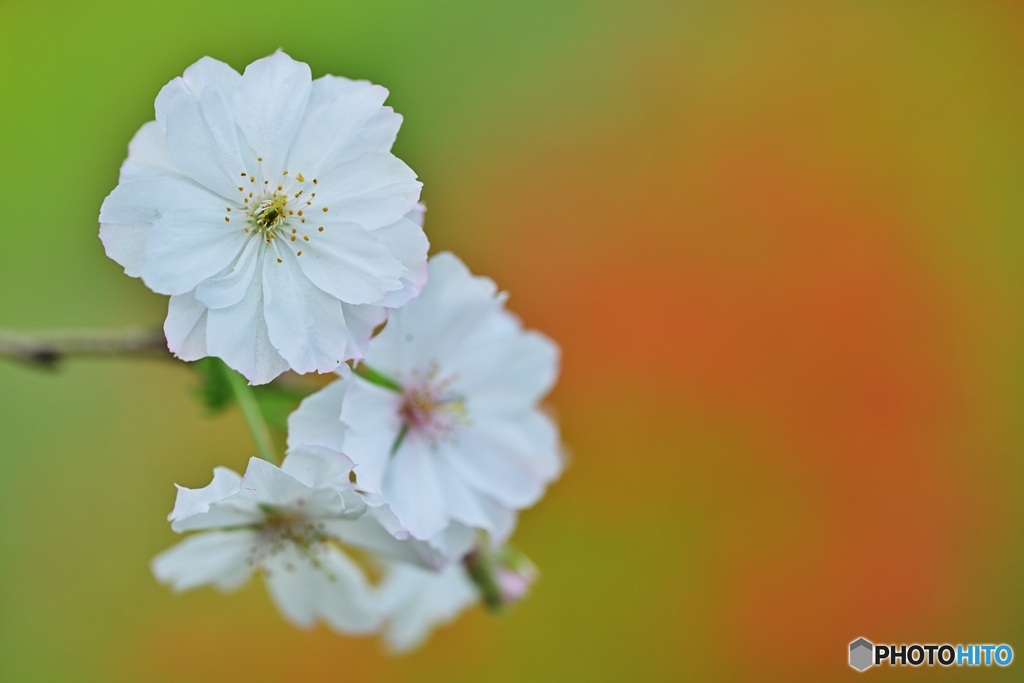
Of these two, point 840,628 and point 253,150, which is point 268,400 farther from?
point 840,628

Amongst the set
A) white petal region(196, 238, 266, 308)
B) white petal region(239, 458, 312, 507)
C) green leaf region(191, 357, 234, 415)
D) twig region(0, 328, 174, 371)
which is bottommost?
white petal region(239, 458, 312, 507)

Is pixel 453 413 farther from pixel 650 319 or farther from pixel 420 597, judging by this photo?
pixel 650 319

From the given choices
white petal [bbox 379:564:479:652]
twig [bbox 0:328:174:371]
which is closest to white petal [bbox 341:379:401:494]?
twig [bbox 0:328:174:371]

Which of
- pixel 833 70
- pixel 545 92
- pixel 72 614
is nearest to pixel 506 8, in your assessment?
pixel 545 92

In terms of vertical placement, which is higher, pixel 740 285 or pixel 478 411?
pixel 478 411

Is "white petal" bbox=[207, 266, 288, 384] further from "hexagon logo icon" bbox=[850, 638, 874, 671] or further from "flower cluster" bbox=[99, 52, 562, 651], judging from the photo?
"hexagon logo icon" bbox=[850, 638, 874, 671]

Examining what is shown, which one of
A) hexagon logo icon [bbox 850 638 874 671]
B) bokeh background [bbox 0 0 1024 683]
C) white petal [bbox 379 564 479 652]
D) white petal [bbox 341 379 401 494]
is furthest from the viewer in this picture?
bokeh background [bbox 0 0 1024 683]

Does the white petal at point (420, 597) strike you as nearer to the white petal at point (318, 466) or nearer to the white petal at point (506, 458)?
the white petal at point (506, 458)
